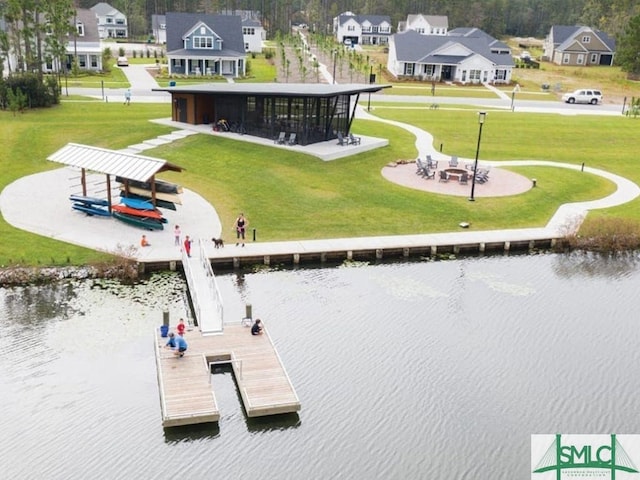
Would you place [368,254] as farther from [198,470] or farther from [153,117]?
[153,117]

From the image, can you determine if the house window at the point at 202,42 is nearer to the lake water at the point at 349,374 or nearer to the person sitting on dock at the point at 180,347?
the lake water at the point at 349,374

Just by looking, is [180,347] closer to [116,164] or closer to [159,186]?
[159,186]

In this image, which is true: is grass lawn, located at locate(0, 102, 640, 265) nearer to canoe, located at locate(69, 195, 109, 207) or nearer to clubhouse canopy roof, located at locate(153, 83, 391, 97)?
clubhouse canopy roof, located at locate(153, 83, 391, 97)

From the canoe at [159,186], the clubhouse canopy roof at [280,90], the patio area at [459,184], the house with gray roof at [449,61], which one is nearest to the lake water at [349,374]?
the canoe at [159,186]

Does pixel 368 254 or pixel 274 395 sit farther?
pixel 368 254

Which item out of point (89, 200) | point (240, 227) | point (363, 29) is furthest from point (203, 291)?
point (363, 29)

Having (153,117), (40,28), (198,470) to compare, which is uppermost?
(40,28)

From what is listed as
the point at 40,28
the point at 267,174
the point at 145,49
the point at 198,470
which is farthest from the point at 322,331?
the point at 145,49
